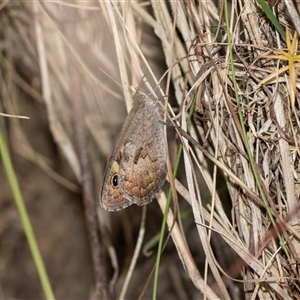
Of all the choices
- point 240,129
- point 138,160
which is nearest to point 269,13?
point 240,129

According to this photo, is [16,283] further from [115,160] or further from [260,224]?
[260,224]

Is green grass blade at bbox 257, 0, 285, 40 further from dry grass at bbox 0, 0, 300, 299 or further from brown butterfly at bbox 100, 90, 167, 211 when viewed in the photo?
brown butterfly at bbox 100, 90, 167, 211

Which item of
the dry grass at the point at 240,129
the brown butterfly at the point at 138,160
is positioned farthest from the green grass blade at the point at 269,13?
the brown butterfly at the point at 138,160

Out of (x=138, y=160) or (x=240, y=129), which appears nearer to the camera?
(x=240, y=129)

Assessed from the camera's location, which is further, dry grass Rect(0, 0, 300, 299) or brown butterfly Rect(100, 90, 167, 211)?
brown butterfly Rect(100, 90, 167, 211)

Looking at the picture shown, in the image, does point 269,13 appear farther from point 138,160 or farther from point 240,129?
point 138,160

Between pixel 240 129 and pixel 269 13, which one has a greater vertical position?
pixel 269 13

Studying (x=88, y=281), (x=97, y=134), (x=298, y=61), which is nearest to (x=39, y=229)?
(x=88, y=281)

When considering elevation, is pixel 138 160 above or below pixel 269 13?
below

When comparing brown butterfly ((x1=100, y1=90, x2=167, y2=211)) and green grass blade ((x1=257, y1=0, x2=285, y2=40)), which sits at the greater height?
green grass blade ((x1=257, y1=0, x2=285, y2=40))

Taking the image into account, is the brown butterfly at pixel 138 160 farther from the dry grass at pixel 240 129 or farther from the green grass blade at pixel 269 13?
the green grass blade at pixel 269 13

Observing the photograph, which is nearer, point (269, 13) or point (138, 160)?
point (269, 13)

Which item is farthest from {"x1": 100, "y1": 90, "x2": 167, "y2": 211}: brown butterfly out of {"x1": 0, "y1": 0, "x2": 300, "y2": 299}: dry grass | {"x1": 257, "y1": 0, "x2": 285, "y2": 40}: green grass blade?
{"x1": 257, "y1": 0, "x2": 285, "y2": 40}: green grass blade
